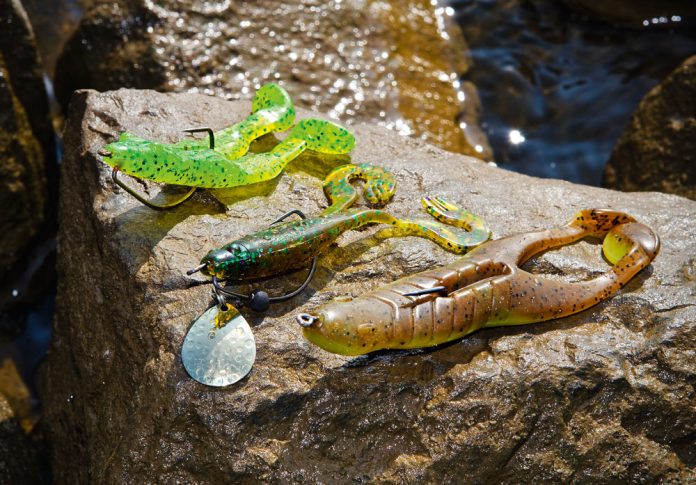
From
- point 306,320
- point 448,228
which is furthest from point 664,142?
point 306,320

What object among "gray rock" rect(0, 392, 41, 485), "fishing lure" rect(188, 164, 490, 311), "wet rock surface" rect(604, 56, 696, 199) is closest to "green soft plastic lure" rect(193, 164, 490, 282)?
"fishing lure" rect(188, 164, 490, 311)

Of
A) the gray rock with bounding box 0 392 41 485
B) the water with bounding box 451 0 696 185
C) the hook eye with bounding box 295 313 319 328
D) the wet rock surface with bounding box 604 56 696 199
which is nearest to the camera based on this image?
the hook eye with bounding box 295 313 319 328

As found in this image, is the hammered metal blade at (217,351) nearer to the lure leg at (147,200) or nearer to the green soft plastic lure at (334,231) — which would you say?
the green soft plastic lure at (334,231)

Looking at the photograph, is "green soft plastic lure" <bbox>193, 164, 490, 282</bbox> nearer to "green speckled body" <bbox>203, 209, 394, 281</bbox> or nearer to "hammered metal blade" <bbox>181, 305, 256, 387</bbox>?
"green speckled body" <bbox>203, 209, 394, 281</bbox>

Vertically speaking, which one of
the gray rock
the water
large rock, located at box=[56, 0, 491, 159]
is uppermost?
large rock, located at box=[56, 0, 491, 159]

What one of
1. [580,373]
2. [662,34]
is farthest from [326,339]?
[662,34]

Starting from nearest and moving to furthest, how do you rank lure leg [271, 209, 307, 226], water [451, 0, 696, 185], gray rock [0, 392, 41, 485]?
lure leg [271, 209, 307, 226], gray rock [0, 392, 41, 485], water [451, 0, 696, 185]

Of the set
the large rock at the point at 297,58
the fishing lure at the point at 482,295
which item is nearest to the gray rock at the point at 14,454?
the fishing lure at the point at 482,295
